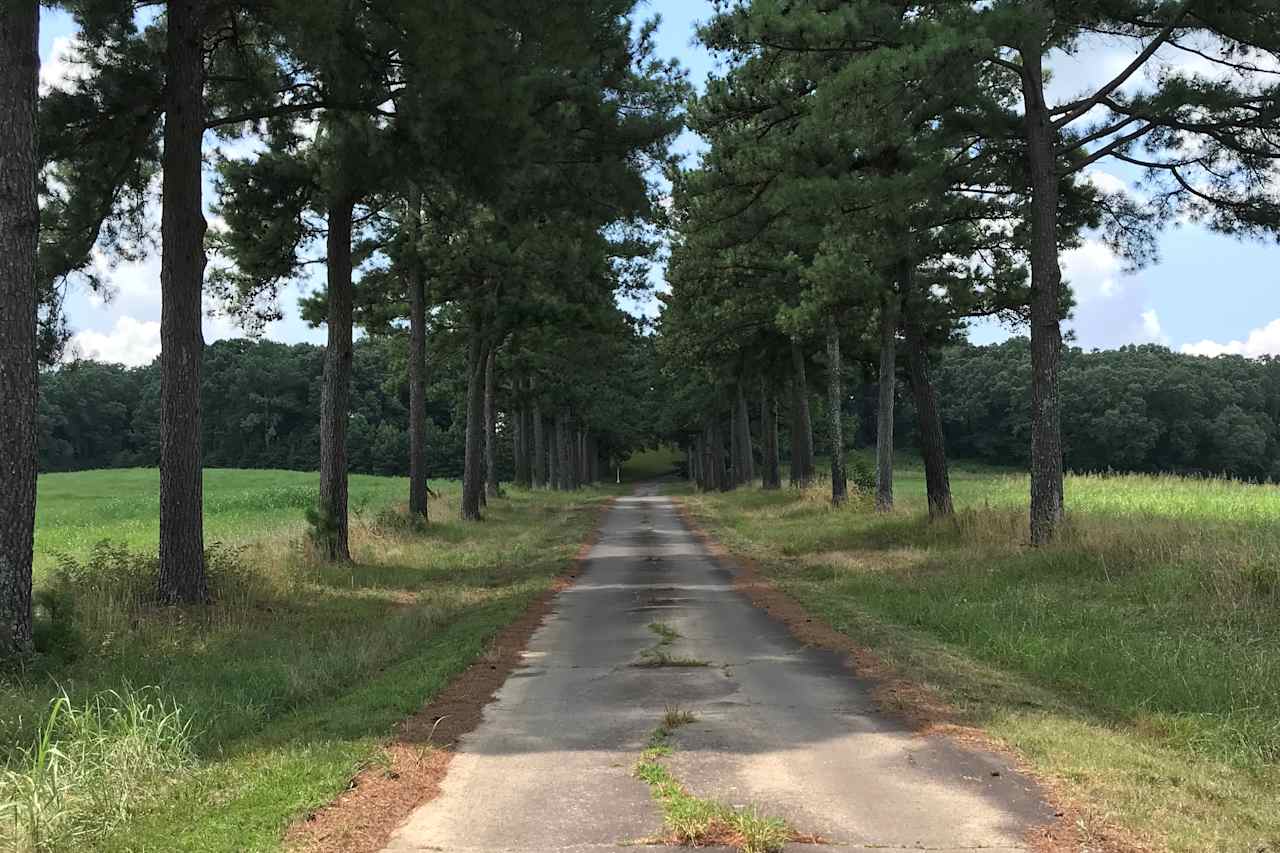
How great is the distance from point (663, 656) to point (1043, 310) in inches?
382

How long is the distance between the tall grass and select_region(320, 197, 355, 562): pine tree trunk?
10.8 meters

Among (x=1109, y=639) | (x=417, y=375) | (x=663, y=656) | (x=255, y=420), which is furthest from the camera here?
(x=255, y=420)

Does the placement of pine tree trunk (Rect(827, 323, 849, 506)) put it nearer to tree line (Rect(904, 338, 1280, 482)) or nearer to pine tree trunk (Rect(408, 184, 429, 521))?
pine tree trunk (Rect(408, 184, 429, 521))

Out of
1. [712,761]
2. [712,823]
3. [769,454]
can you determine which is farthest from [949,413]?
[712,823]

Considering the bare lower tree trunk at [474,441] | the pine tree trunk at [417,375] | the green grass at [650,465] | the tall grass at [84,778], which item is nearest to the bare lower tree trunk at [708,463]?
the bare lower tree trunk at [474,441]

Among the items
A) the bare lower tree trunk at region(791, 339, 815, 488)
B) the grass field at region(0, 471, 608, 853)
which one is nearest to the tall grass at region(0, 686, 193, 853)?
the grass field at region(0, 471, 608, 853)

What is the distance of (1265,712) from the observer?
6.54m

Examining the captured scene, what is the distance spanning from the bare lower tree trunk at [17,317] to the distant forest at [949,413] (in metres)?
68.7

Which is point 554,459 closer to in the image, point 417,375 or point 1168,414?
point 417,375

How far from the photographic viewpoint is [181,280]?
1144 centimetres

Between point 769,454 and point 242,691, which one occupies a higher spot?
point 769,454

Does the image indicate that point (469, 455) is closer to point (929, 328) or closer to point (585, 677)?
point (929, 328)

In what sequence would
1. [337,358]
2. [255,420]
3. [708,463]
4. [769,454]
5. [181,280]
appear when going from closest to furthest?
[181,280], [337,358], [769,454], [708,463], [255,420]

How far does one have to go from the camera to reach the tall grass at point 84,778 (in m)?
4.40
